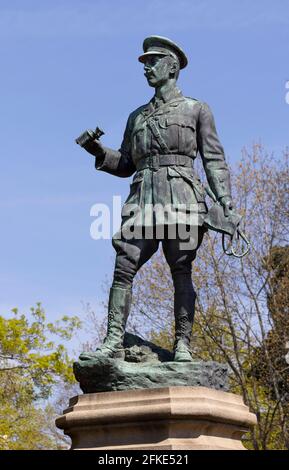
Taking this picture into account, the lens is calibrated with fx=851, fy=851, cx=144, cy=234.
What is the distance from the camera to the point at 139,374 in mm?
7043

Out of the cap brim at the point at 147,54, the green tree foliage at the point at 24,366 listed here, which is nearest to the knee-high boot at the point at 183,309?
the cap brim at the point at 147,54

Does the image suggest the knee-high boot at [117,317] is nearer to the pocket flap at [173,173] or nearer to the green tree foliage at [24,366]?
the pocket flap at [173,173]

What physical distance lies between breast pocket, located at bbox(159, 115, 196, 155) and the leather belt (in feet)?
0.19

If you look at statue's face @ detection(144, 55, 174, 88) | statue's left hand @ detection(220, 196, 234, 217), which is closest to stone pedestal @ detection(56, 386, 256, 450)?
statue's left hand @ detection(220, 196, 234, 217)

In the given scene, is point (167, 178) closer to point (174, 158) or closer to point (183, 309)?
point (174, 158)

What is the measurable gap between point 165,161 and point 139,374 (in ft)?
6.66

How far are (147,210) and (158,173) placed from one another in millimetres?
371

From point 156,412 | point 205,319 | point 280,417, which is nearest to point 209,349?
point 205,319

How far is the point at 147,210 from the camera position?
25.5 feet

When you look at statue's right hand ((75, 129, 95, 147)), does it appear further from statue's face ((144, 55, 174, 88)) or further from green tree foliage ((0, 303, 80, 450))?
green tree foliage ((0, 303, 80, 450))

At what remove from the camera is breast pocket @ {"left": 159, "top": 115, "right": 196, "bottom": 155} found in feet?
25.9

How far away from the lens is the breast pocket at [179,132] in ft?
25.9
